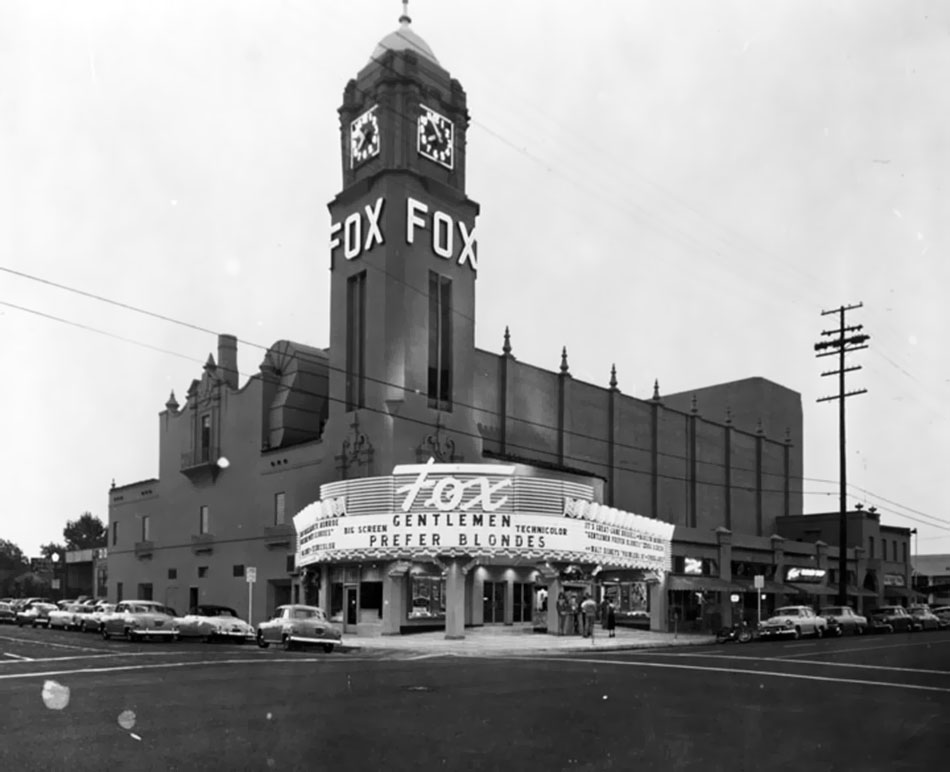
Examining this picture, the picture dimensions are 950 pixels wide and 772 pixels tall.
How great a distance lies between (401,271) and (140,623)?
751 inches

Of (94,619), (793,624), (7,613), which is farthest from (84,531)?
(793,624)

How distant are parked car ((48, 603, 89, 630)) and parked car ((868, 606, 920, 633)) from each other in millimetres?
40630

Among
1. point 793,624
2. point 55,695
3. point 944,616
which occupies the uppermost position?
point 55,695

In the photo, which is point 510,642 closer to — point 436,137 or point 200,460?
point 436,137

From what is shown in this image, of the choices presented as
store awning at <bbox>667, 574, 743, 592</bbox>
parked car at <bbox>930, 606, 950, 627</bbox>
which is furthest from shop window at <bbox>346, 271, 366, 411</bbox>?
parked car at <bbox>930, 606, 950, 627</bbox>

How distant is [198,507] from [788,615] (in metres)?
33.1

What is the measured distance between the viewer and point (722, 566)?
57.6 m

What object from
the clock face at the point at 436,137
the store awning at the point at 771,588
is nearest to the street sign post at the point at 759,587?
the store awning at the point at 771,588

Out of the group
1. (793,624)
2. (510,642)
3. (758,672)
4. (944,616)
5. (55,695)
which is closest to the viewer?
(55,695)

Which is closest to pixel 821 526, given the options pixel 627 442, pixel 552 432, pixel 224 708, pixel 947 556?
→ pixel 627 442

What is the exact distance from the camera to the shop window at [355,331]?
47.3 meters

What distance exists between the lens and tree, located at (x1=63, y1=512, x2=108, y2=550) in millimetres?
135750

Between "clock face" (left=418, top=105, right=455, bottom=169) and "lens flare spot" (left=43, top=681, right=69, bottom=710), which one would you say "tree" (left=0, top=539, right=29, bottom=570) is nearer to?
"clock face" (left=418, top=105, right=455, bottom=169)

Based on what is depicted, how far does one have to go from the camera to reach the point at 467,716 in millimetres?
13711
